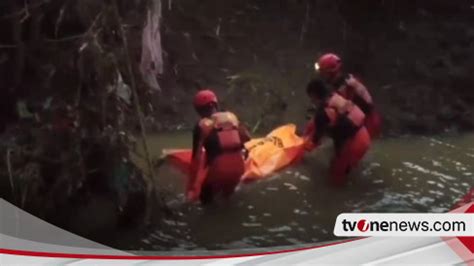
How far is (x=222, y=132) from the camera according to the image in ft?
3.14

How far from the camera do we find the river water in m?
0.96

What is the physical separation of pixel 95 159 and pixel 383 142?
1.88ft

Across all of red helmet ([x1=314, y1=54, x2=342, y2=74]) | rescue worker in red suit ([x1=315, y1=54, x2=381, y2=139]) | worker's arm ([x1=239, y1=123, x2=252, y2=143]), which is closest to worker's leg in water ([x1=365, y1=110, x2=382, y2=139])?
rescue worker in red suit ([x1=315, y1=54, x2=381, y2=139])

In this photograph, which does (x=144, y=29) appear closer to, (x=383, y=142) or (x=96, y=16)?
(x=96, y=16)

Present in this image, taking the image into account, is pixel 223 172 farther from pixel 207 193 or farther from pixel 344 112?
pixel 344 112

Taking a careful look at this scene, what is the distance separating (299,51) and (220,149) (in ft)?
0.82

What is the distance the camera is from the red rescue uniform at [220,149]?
957 mm

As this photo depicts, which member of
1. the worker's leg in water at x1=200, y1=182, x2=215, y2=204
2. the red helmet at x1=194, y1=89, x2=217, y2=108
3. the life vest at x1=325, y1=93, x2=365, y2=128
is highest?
the red helmet at x1=194, y1=89, x2=217, y2=108

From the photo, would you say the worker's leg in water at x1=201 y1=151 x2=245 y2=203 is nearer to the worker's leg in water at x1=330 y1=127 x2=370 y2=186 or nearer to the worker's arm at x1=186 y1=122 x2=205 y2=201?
the worker's arm at x1=186 y1=122 x2=205 y2=201

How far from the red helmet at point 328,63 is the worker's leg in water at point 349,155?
13cm

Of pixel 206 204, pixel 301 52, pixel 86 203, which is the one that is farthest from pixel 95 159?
pixel 301 52

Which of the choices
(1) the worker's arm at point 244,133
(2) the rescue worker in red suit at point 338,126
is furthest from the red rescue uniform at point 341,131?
(1) the worker's arm at point 244,133

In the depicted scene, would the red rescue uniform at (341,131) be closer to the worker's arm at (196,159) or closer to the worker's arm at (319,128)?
the worker's arm at (319,128)

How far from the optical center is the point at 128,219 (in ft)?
3.16
